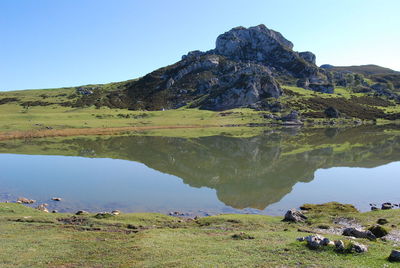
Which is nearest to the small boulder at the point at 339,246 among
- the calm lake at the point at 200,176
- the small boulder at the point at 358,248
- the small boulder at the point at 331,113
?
the small boulder at the point at 358,248

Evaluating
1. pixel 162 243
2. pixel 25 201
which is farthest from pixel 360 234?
pixel 25 201

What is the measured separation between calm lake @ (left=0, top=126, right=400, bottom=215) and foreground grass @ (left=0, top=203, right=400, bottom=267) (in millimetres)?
6169

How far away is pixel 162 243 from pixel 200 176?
31.1 metres

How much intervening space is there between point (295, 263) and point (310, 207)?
18729mm

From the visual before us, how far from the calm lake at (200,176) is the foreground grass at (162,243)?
20.2 ft

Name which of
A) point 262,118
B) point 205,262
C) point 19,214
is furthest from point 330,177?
point 262,118

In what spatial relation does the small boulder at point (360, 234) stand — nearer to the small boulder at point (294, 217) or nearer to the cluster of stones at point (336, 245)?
the cluster of stones at point (336, 245)

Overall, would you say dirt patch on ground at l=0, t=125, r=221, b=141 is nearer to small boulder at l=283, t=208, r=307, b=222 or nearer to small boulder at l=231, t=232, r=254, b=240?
small boulder at l=283, t=208, r=307, b=222

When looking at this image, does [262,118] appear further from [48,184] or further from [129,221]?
[129,221]

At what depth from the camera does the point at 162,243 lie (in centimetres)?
2089

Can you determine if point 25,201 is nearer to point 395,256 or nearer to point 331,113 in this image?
point 395,256

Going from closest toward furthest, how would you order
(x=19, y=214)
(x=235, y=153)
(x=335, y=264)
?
(x=335, y=264)
(x=19, y=214)
(x=235, y=153)

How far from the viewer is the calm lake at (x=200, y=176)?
1459 inches

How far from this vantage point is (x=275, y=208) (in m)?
34.5
